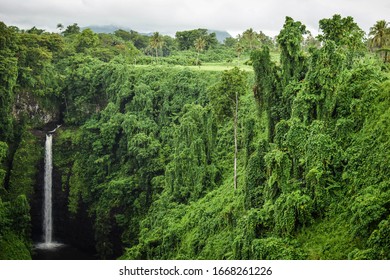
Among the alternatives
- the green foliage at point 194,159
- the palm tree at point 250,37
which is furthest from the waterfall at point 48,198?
the palm tree at point 250,37

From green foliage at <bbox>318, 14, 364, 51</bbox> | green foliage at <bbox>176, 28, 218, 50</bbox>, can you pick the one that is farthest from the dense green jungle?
green foliage at <bbox>176, 28, 218, 50</bbox>

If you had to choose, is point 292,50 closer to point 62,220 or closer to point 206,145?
point 206,145

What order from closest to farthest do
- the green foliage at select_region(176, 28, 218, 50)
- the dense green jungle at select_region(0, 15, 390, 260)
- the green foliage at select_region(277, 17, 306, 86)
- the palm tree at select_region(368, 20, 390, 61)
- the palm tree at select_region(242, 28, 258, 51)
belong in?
the dense green jungle at select_region(0, 15, 390, 260)
the green foliage at select_region(277, 17, 306, 86)
the palm tree at select_region(368, 20, 390, 61)
the palm tree at select_region(242, 28, 258, 51)
the green foliage at select_region(176, 28, 218, 50)

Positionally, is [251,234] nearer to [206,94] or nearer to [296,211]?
[296,211]

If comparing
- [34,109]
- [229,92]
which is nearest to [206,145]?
[229,92]

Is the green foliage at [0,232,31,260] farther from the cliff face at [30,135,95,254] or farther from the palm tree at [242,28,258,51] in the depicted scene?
the palm tree at [242,28,258,51]
